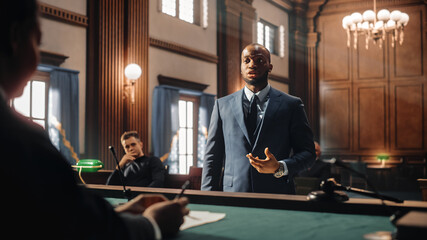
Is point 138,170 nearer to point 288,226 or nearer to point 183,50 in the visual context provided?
point 288,226

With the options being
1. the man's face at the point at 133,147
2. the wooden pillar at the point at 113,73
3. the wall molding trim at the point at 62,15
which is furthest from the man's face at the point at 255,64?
the wooden pillar at the point at 113,73

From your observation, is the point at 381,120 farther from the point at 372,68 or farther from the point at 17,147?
the point at 17,147

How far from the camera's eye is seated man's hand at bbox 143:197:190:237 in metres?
1.15

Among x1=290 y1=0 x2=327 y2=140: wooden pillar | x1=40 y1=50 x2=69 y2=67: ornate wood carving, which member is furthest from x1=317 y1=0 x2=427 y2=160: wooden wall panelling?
x1=40 y1=50 x2=69 y2=67: ornate wood carving

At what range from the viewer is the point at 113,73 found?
6.95 m

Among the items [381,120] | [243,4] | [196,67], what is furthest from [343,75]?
[196,67]

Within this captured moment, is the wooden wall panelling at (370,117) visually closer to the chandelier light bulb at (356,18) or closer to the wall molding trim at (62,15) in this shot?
the chandelier light bulb at (356,18)

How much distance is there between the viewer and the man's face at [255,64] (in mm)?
2529

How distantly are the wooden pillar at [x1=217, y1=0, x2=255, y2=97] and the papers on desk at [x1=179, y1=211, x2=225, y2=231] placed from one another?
800 cm

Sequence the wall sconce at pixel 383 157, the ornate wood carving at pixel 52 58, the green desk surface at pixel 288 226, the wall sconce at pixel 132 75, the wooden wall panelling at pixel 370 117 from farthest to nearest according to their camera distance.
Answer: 1. the wooden wall panelling at pixel 370 117
2. the wall sconce at pixel 383 157
3. the wall sconce at pixel 132 75
4. the ornate wood carving at pixel 52 58
5. the green desk surface at pixel 288 226

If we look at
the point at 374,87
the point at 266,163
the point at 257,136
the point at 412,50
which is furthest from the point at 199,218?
the point at 412,50

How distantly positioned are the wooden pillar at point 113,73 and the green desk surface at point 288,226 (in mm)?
5264

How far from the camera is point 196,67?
902 centimetres

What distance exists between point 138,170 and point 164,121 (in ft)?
10.4
